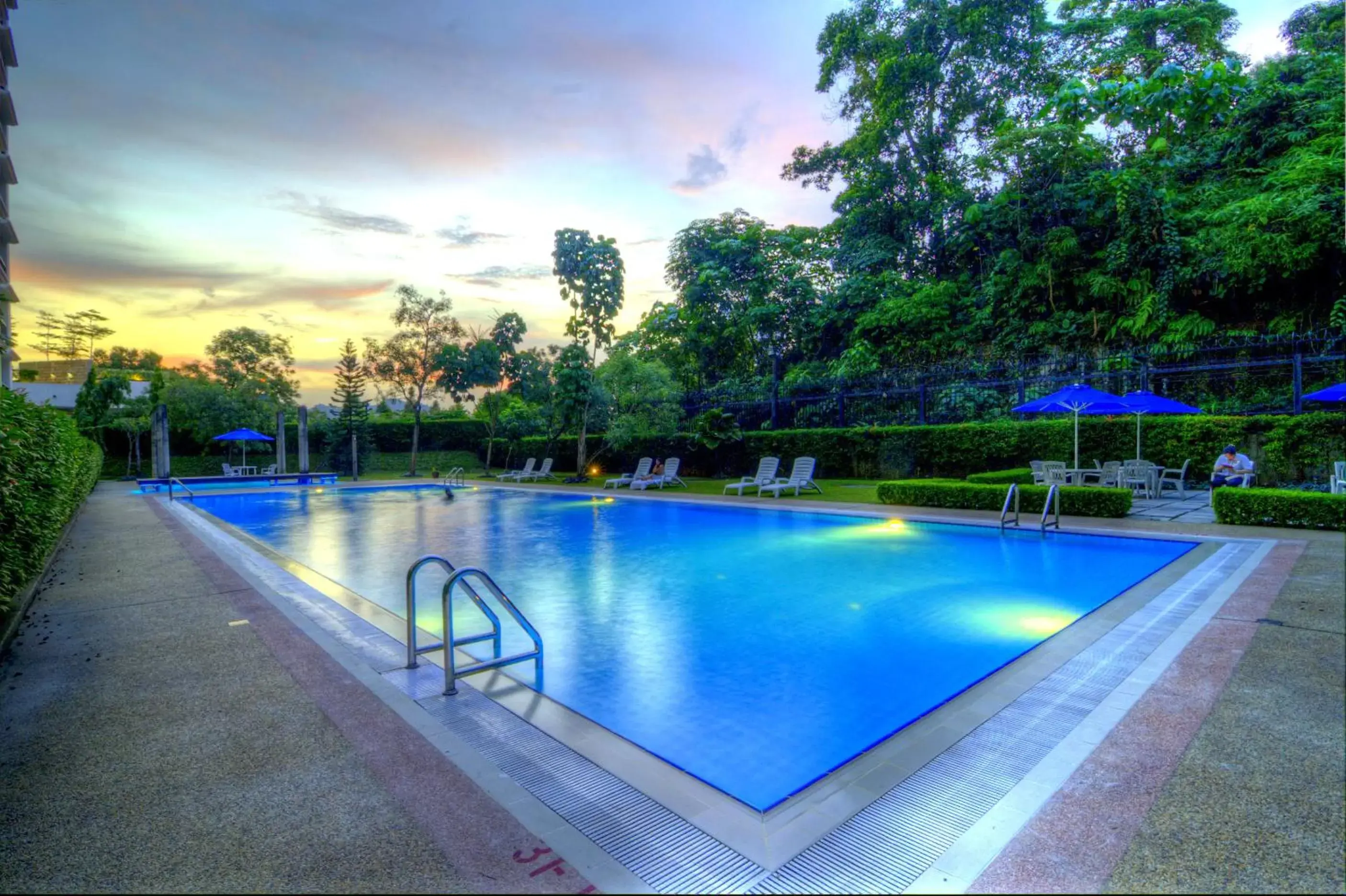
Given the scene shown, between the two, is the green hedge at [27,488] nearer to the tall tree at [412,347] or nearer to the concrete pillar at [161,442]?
the concrete pillar at [161,442]

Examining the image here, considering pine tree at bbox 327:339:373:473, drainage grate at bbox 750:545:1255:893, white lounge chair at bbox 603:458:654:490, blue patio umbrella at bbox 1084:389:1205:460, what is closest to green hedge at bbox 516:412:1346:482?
blue patio umbrella at bbox 1084:389:1205:460

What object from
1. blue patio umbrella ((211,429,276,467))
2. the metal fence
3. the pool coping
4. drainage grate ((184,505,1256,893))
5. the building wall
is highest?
the building wall

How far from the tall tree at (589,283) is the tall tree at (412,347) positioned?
789 centimetres

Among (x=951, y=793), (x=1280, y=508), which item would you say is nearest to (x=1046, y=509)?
(x=1280, y=508)

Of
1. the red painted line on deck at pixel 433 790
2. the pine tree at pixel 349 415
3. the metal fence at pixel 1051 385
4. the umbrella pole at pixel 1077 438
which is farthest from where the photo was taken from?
the pine tree at pixel 349 415

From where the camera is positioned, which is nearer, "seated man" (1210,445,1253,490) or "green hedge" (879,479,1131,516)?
"green hedge" (879,479,1131,516)

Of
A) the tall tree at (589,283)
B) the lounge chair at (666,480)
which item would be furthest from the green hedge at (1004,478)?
the tall tree at (589,283)

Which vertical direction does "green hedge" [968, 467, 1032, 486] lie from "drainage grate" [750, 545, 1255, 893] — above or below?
above

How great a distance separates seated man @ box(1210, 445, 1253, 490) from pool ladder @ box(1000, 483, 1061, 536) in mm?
3029

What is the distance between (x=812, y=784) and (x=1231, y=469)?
12.2m

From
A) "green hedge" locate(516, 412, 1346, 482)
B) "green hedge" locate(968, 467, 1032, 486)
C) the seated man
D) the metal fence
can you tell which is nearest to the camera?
the seated man

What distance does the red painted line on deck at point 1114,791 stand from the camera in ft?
6.51

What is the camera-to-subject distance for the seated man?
36.0 ft

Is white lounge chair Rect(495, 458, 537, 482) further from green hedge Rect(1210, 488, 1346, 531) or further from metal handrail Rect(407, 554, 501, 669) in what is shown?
green hedge Rect(1210, 488, 1346, 531)
